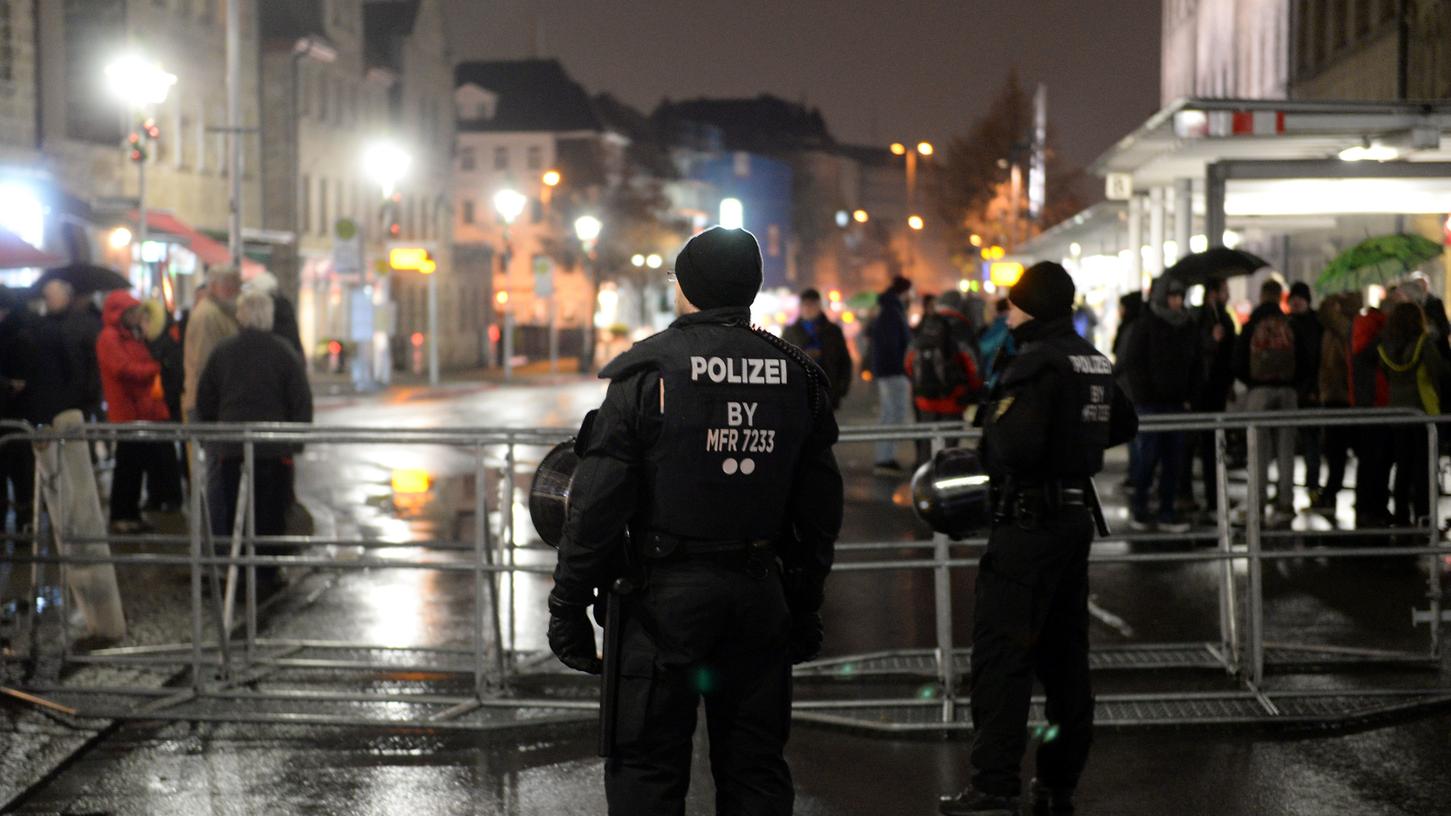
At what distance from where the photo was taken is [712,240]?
16.3ft

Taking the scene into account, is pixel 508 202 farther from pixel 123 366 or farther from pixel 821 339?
pixel 123 366

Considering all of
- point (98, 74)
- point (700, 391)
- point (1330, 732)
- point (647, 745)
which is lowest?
point (1330, 732)

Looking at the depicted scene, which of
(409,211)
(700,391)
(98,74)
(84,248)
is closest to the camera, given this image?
A: (700,391)

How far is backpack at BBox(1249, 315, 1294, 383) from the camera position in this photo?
15.2 m

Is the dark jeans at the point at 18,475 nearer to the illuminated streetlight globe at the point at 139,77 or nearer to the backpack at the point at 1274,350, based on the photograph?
the backpack at the point at 1274,350

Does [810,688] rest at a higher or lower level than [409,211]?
lower

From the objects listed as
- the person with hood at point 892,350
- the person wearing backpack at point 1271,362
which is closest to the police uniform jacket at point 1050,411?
the person wearing backpack at point 1271,362

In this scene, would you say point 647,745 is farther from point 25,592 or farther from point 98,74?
point 98,74

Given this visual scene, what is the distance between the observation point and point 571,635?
4.79 meters

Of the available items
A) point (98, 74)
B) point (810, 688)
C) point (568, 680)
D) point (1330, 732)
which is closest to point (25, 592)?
point (568, 680)

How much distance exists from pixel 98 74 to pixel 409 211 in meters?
32.6

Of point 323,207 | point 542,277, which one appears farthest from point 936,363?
point 323,207

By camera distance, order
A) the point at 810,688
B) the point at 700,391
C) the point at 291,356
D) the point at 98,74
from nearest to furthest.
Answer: the point at 700,391, the point at 810,688, the point at 291,356, the point at 98,74

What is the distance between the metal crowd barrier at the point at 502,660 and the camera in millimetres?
8164
